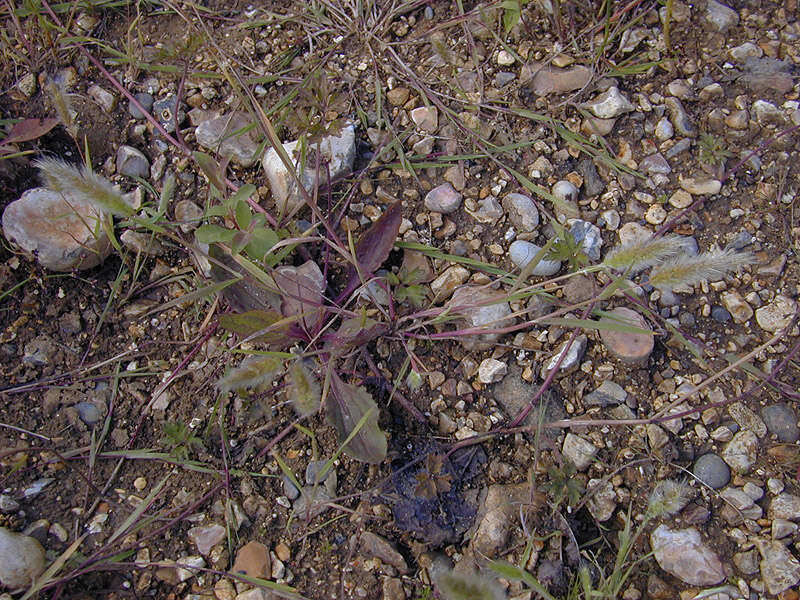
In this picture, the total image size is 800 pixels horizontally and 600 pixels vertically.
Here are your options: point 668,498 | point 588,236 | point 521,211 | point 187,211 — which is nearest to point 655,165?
point 588,236

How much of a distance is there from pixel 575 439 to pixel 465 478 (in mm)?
311

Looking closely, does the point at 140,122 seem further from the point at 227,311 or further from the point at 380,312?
the point at 380,312

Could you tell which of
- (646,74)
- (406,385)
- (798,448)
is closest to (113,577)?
(406,385)

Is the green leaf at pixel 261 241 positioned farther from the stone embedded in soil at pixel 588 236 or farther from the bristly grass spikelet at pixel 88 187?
the stone embedded in soil at pixel 588 236

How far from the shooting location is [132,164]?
6.75ft

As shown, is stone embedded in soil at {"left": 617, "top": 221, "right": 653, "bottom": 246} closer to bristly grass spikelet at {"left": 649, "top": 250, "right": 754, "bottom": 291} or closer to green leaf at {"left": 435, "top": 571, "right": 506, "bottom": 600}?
bristly grass spikelet at {"left": 649, "top": 250, "right": 754, "bottom": 291}

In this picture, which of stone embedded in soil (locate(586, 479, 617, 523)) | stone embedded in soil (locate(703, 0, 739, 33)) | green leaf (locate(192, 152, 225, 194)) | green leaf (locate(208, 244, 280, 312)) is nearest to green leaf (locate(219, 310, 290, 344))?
green leaf (locate(208, 244, 280, 312))

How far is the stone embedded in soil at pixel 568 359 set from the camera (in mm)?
1786

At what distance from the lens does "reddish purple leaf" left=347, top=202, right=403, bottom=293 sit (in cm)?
184

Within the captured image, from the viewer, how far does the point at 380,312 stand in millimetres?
1838

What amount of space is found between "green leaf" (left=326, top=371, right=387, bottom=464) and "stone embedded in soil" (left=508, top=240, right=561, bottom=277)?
0.62m

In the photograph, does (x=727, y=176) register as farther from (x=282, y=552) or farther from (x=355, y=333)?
(x=282, y=552)

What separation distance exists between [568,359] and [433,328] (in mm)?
389

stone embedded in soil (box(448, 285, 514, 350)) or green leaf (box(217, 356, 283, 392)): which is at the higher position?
green leaf (box(217, 356, 283, 392))
